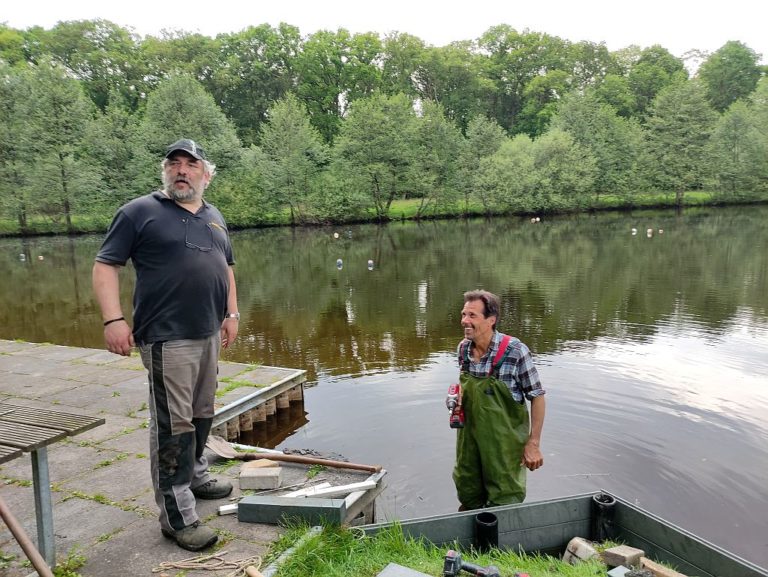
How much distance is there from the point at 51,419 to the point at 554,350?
29.3 ft

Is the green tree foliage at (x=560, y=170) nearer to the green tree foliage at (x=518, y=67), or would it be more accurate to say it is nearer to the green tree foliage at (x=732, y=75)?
the green tree foliage at (x=518, y=67)

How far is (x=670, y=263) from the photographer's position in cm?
2038

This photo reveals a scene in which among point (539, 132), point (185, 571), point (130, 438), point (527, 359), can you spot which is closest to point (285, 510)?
point (185, 571)

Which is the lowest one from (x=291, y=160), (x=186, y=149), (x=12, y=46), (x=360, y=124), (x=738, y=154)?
(x=186, y=149)

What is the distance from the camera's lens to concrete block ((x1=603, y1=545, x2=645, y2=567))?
3547mm

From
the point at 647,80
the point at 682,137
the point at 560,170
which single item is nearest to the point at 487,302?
the point at 560,170

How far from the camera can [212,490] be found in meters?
3.95

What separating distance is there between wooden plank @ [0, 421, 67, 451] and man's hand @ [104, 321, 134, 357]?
526mm

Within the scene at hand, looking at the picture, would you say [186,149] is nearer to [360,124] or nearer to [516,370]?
[516,370]

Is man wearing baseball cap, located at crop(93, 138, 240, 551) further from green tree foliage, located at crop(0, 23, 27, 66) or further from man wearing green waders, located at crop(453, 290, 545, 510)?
green tree foliage, located at crop(0, 23, 27, 66)

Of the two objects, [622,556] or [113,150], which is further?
[113,150]

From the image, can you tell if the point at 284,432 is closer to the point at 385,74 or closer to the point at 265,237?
the point at 265,237

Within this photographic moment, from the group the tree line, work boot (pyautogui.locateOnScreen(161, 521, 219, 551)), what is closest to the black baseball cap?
work boot (pyautogui.locateOnScreen(161, 521, 219, 551))

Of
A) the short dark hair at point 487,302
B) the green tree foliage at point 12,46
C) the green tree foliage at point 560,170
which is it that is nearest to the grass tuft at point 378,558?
the short dark hair at point 487,302
